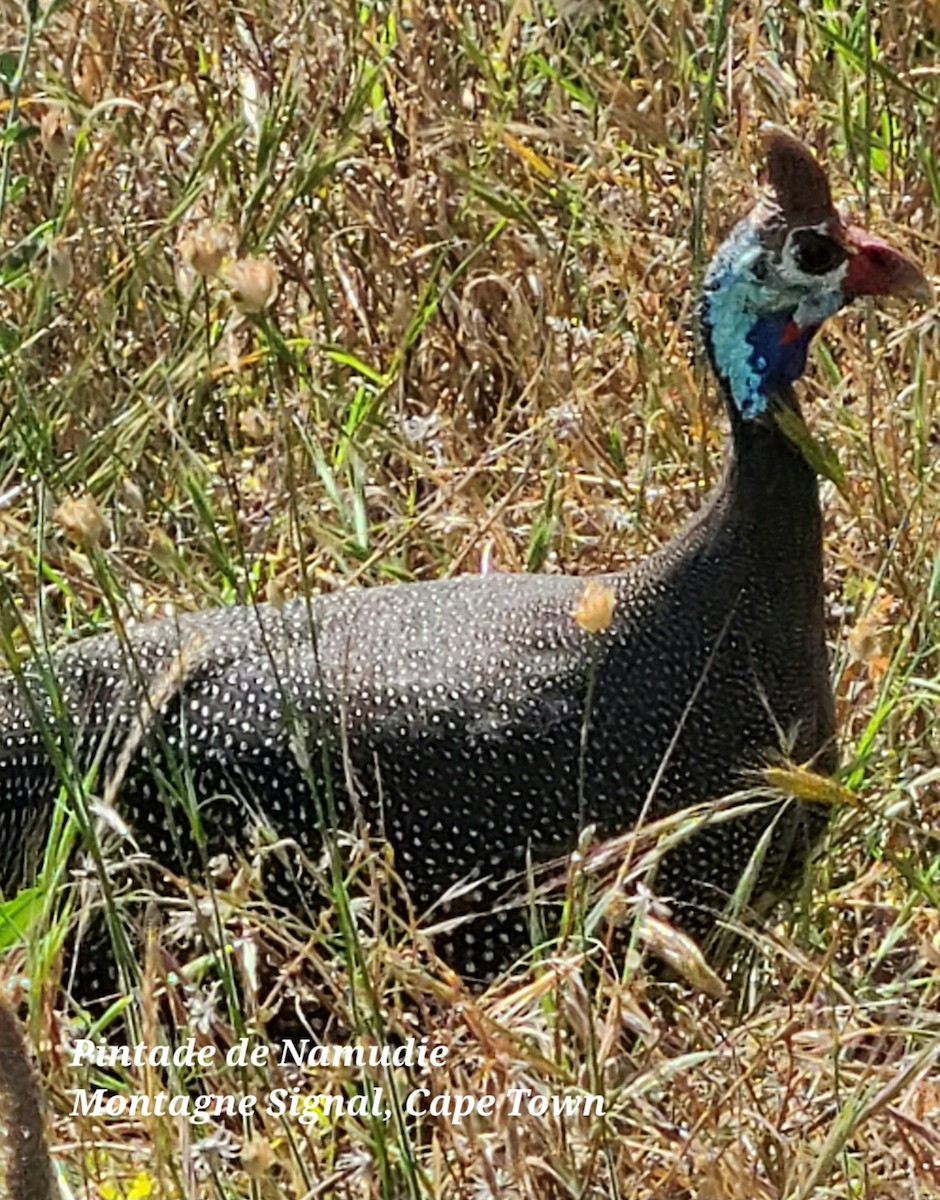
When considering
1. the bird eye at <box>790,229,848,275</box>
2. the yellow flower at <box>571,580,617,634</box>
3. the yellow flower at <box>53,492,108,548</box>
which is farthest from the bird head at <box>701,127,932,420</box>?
the yellow flower at <box>53,492,108,548</box>

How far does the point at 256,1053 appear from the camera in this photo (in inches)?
65.7

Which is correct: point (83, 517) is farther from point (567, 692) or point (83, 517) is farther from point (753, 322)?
point (753, 322)

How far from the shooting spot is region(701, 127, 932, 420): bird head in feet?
7.39

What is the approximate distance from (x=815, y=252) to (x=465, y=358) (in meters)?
0.81

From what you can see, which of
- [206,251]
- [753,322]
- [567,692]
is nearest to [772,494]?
[753,322]

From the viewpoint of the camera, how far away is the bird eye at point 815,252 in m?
2.26

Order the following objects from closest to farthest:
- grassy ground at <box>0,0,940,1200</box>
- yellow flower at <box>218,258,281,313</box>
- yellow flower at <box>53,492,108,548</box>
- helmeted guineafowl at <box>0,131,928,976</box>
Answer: yellow flower at <box>218,258,281,313</box> < yellow flower at <box>53,492,108,548</box> < grassy ground at <box>0,0,940,1200</box> < helmeted guineafowl at <box>0,131,928,976</box>

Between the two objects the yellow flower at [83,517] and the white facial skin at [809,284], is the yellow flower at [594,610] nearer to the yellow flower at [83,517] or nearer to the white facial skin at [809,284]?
the yellow flower at [83,517]

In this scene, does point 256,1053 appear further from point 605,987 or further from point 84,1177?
point 605,987

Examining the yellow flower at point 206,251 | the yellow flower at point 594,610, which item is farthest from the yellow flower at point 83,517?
the yellow flower at point 594,610

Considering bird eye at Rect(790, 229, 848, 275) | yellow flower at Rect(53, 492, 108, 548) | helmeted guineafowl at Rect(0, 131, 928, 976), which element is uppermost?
bird eye at Rect(790, 229, 848, 275)

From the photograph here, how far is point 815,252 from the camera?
2.27 meters

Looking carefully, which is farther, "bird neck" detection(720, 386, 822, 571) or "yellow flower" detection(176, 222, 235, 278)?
"bird neck" detection(720, 386, 822, 571)

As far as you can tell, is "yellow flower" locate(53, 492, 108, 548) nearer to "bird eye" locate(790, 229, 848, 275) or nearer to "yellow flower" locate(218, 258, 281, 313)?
"yellow flower" locate(218, 258, 281, 313)
